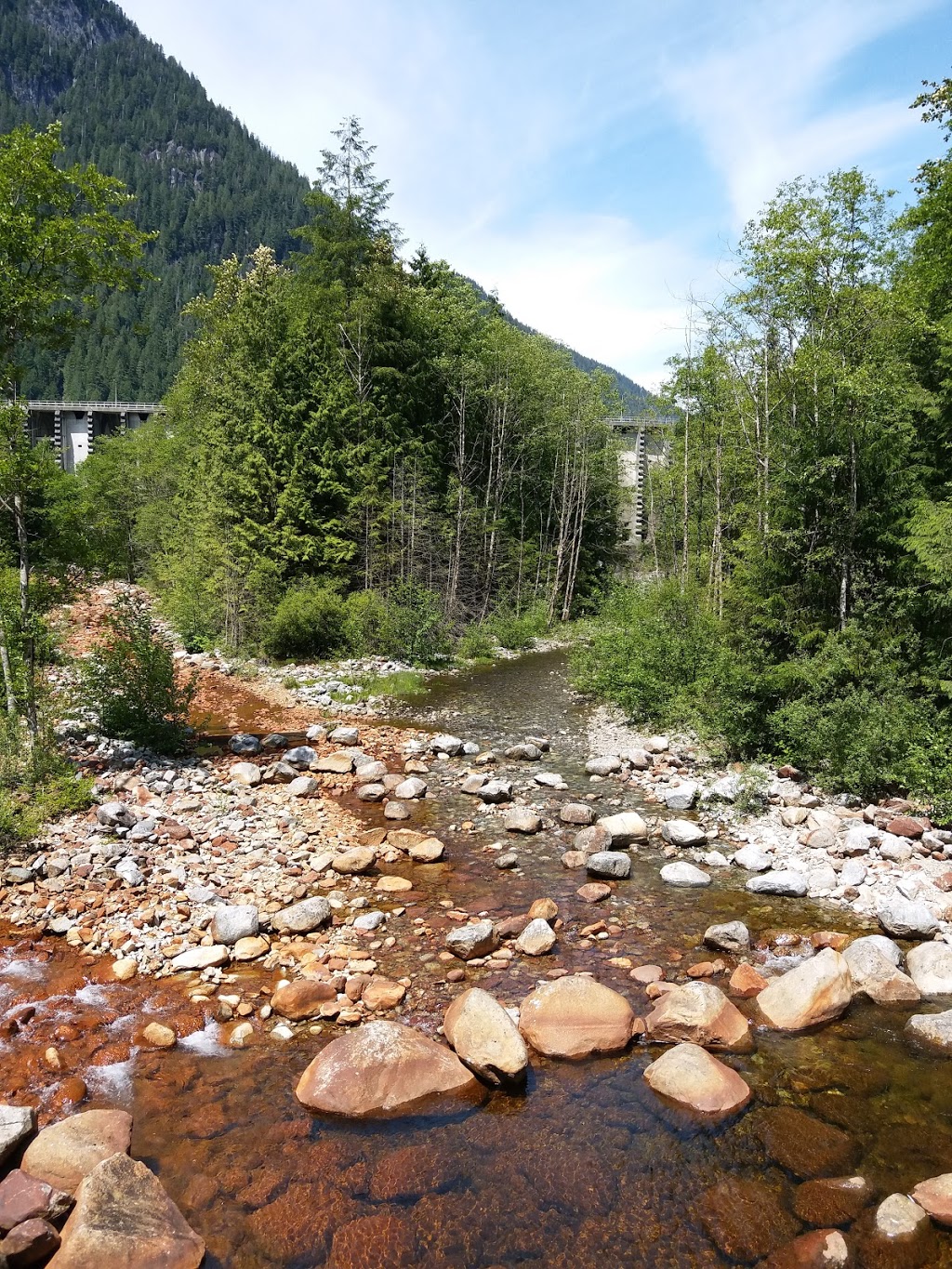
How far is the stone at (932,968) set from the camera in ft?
22.2

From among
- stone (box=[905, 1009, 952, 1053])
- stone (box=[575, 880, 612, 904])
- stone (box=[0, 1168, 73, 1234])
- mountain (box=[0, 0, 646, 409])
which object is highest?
mountain (box=[0, 0, 646, 409])

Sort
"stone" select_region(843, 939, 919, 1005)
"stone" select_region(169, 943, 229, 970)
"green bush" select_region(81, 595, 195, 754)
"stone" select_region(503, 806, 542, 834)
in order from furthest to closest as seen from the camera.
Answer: "green bush" select_region(81, 595, 195, 754)
"stone" select_region(503, 806, 542, 834)
"stone" select_region(169, 943, 229, 970)
"stone" select_region(843, 939, 919, 1005)

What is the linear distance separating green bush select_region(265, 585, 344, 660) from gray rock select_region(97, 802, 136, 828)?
13.8 metres

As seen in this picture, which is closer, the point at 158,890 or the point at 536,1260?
the point at 536,1260

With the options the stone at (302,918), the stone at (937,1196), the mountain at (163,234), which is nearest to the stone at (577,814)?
the stone at (302,918)

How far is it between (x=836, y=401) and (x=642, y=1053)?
11155mm

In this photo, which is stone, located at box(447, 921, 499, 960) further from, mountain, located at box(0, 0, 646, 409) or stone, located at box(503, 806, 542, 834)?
mountain, located at box(0, 0, 646, 409)

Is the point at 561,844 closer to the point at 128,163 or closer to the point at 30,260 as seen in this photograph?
the point at 30,260

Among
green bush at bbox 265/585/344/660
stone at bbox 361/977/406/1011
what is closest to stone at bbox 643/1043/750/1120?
stone at bbox 361/977/406/1011

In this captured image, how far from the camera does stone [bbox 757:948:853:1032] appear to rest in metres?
6.29

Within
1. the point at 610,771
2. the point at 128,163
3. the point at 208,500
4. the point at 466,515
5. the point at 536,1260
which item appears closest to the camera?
the point at 536,1260

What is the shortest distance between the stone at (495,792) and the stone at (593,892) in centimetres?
318

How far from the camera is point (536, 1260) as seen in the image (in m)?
4.21

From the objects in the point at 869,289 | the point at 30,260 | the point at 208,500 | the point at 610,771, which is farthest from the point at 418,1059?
the point at 208,500
